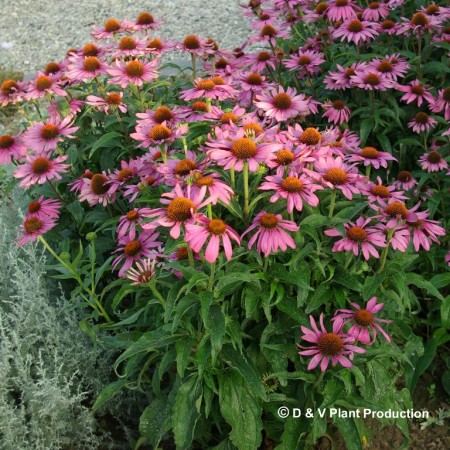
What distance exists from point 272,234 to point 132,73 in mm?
1136

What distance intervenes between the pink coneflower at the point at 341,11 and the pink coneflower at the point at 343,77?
328 millimetres

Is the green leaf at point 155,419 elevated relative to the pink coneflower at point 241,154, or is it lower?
lower

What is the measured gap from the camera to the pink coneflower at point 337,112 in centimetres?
252

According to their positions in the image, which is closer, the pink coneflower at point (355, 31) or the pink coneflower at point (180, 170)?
the pink coneflower at point (180, 170)

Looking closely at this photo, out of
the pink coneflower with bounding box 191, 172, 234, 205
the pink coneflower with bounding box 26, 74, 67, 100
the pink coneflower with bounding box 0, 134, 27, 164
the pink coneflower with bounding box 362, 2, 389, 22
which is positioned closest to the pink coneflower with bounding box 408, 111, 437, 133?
the pink coneflower with bounding box 362, 2, 389, 22

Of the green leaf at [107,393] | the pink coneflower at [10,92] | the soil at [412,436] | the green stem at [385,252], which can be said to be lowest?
the soil at [412,436]

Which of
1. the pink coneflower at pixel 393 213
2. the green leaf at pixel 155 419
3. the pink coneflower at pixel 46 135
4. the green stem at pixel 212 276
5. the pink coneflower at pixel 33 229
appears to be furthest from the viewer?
the pink coneflower at pixel 46 135

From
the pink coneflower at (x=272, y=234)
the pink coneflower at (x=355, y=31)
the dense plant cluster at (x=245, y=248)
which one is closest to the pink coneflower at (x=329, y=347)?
the dense plant cluster at (x=245, y=248)

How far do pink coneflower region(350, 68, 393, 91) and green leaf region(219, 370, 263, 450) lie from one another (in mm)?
1392

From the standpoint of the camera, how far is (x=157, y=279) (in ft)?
5.68

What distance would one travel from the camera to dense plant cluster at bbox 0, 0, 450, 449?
158cm

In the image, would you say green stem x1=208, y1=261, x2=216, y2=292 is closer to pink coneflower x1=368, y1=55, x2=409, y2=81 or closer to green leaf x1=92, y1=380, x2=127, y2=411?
green leaf x1=92, y1=380, x2=127, y2=411

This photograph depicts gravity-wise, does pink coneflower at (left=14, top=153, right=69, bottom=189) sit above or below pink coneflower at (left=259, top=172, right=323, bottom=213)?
below

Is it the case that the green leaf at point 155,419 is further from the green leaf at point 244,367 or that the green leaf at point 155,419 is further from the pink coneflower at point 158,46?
the pink coneflower at point 158,46
